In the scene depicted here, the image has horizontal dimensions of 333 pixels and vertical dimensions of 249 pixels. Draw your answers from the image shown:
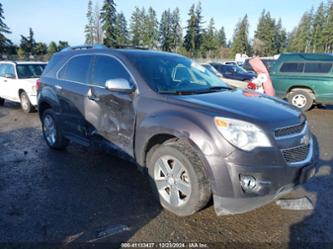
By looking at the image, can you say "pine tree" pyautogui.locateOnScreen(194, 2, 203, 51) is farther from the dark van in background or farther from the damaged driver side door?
the damaged driver side door

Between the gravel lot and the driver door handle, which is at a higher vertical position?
the driver door handle

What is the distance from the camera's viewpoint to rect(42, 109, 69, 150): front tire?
5.54 meters

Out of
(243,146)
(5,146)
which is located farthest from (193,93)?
(5,146)

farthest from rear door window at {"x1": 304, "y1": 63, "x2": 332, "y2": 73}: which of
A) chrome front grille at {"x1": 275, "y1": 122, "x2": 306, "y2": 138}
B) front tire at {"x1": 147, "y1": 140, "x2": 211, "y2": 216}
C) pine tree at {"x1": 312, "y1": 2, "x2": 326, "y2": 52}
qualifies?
pine tree at {"x1": 312, "y1": 2, "x2": 326, "y2": 52}

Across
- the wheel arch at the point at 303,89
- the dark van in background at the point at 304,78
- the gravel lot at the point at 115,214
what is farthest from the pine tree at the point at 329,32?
the gravel lot at the point at 115,214

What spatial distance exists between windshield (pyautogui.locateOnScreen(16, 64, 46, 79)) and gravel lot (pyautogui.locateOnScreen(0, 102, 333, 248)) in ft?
19.7

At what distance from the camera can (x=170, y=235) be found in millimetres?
3115

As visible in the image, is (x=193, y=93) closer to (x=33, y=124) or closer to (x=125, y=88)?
(x=125, y=88)

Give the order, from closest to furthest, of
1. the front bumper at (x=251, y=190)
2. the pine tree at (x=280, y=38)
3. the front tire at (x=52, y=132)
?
the front bumper at (x=251, y=190) < the front tire at (x=52, y=132) < the pine tree at (x=280, y=38)

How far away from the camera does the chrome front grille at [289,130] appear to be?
304 centimetres

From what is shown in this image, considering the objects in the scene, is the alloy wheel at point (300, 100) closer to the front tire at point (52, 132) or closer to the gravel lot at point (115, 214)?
the gravel lot at point (115, 214)

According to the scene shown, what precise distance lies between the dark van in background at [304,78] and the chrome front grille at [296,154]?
7.81 meters

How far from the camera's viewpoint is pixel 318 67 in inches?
419

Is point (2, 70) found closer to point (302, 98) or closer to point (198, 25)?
point (302, 98)
